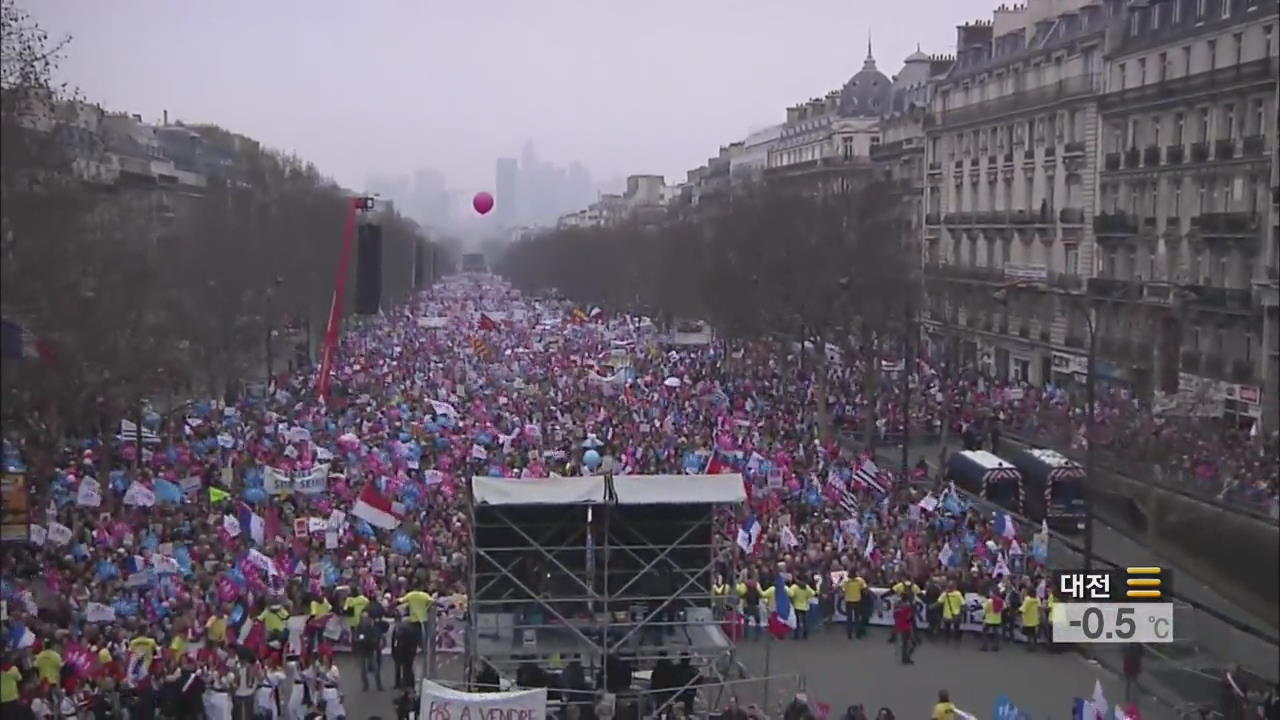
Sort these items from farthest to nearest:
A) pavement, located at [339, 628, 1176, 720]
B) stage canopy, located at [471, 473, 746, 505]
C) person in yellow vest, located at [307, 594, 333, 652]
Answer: person in yellow vest, located at [307, 594, 333, 652] → pavement, located at [339, 628, 1176, 720] → stage canopy, located at [471, 473, 746, 505]

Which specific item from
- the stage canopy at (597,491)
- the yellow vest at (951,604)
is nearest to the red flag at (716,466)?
the yellow vest at (951,604)

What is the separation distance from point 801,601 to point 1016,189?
38.4 m

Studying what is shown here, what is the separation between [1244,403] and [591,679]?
25.4 meters

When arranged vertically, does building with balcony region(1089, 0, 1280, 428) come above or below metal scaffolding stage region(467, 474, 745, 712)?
above

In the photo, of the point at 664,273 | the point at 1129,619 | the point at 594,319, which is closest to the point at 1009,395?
the point at 1129,619

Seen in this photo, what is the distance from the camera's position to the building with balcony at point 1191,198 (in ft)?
130

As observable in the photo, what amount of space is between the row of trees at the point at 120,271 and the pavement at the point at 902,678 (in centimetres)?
600

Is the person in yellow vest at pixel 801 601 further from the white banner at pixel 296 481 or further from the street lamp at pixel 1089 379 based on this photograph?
the white banner at pixel 296 481

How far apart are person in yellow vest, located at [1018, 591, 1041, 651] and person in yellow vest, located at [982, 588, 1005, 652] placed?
335 millimetres

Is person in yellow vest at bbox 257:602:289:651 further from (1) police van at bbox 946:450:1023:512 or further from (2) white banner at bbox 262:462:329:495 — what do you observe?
(1) police van at bbox 946:450:1023:512

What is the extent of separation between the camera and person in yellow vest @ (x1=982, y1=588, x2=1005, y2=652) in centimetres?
2267

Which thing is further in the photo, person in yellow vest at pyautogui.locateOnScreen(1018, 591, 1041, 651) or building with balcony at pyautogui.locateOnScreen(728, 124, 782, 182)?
building with balcony at pyautogui.locateOnScreen(728, 124, 782, 182)

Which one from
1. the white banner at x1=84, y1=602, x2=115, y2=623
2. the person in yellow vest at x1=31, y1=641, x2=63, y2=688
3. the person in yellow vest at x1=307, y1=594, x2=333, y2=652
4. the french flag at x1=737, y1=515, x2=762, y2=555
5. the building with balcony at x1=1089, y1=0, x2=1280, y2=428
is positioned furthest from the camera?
the building with balcony at x1=1089, y1=0, x2=1280, y2=428
